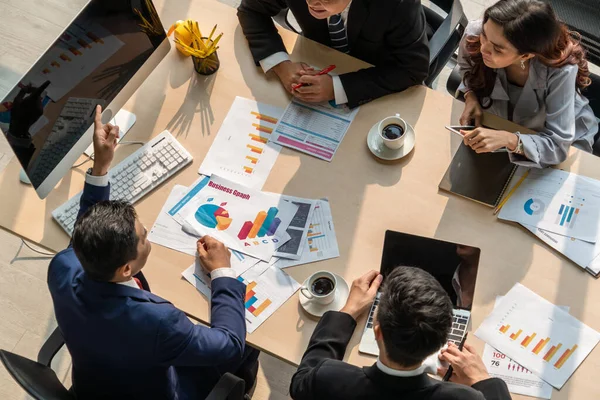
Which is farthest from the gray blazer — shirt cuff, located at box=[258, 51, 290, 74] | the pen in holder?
the pen in holder

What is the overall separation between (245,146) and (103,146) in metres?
0.44

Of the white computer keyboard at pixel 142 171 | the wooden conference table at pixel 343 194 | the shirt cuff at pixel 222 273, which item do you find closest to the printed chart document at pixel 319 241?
the wooden conference table at pixel 343 194

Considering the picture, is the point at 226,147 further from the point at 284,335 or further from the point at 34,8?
the point at 34,8

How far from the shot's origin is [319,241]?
6.01ft

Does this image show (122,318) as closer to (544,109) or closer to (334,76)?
(334,76)

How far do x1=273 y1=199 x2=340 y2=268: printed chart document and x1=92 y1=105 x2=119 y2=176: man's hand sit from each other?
0.58 m

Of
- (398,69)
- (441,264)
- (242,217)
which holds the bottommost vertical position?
(242,217)

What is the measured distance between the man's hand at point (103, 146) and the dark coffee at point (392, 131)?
819 mm

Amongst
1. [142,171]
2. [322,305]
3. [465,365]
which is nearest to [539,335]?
[465,365]

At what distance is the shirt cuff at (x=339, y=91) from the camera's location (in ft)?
6.63

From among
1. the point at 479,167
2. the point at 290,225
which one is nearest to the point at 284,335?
the point at 290,225

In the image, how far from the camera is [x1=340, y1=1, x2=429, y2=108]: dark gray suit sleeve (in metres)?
2.01

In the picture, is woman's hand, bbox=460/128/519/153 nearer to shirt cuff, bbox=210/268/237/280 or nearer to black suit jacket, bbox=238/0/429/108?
black suit jacket, bbox=238/0/429/108

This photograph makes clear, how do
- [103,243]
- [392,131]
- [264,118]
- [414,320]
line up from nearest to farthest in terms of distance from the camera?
[414,320]
[103,243]
[392,131]
[264,118]
